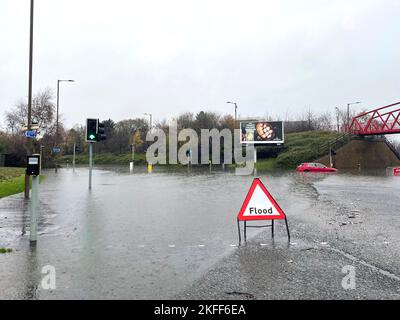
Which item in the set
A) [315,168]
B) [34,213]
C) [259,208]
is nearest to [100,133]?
[34,213]

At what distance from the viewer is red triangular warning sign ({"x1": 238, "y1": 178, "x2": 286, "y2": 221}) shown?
8.07 metres

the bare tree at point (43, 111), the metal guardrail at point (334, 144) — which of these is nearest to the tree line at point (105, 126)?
the bare tree at point (43, 111)

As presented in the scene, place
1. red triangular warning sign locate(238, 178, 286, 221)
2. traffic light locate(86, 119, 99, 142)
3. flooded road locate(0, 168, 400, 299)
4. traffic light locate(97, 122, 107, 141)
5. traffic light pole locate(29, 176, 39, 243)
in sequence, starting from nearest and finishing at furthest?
flooded road locate(0, 168, 400, 299), traffic light pole locate(29, 176, 39, 243), red triangular warning sign locate(238, 178, 286, 221), traffic light locate(86, 119, 99, 142), traffic light locate(97, 122, 107, 141)

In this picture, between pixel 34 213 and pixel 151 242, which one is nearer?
pixel 34 213

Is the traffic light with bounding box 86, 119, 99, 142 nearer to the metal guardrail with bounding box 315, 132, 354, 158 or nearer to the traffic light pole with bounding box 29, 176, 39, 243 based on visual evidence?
the traffic light pole with bounding box 29, 176, 39, 243

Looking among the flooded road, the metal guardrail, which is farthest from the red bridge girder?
the flooded road

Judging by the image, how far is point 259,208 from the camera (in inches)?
320

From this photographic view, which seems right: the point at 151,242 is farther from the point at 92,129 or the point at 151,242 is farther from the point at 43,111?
the point at 43,111

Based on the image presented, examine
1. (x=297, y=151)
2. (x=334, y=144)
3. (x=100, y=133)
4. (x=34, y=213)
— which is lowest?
(x=34, y=213)

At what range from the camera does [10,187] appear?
19.0 metres

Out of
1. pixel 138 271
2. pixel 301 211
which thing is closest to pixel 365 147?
pixel 301 211

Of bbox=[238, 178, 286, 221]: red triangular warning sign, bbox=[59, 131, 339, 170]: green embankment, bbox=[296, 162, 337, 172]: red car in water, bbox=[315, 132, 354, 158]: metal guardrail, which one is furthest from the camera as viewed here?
bbox=[59, 131, 339, 170]: green embankment
